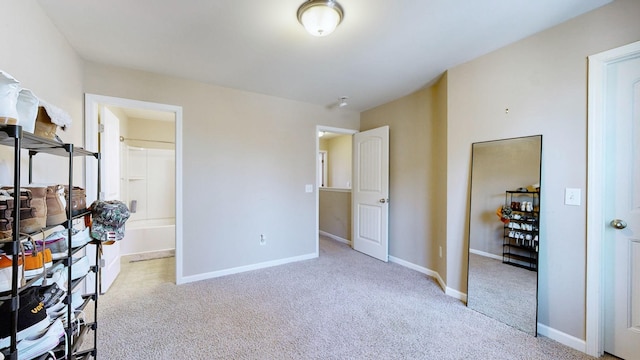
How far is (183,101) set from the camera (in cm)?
296

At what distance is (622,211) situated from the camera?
5.66 feet

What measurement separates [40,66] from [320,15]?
186 cm

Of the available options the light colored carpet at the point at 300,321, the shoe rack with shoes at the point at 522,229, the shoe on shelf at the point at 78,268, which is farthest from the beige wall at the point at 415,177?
the shoe on shelf at the point at 78,268

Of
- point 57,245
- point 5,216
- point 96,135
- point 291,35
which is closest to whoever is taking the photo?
point 5,216

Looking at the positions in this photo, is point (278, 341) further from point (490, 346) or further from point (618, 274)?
point (618, 274)

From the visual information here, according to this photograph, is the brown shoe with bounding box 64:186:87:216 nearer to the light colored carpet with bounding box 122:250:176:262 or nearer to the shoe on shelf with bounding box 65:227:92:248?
the shoe on shelf with bounding box 65:227:92:248

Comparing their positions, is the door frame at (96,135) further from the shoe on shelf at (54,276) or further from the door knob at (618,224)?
the door knob at (618,224)

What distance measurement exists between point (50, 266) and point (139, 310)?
1.50m

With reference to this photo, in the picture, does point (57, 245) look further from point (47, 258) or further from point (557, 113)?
point (557, 113)

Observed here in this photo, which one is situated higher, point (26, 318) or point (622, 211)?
point (622, 211)

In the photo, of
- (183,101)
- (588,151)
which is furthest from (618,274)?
(183,101)

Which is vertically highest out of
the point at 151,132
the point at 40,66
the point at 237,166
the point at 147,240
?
the point at 151,132

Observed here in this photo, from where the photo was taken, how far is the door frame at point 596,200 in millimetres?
1748

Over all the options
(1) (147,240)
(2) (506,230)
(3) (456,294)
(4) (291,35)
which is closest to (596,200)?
(2) (506,230)
